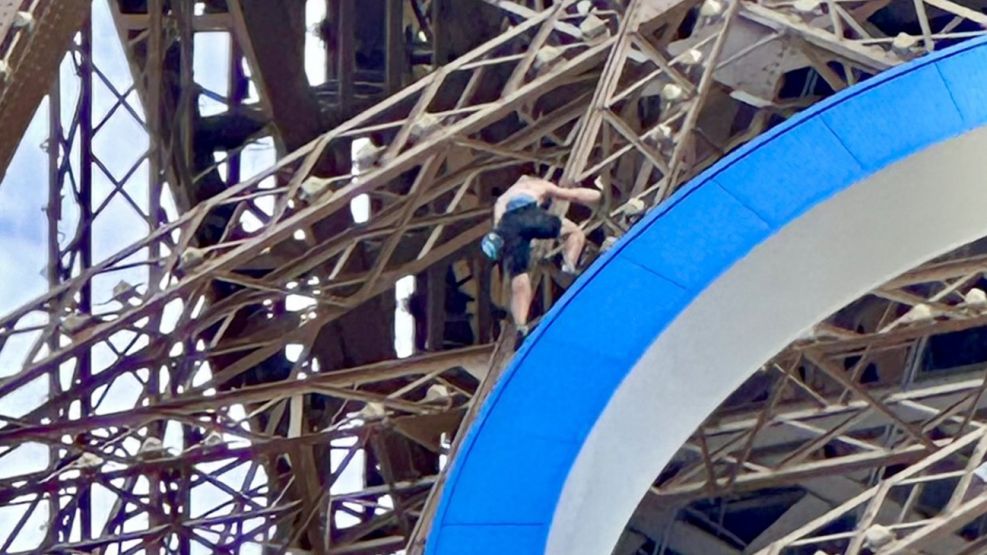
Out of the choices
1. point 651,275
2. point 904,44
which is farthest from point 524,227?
point 904,44

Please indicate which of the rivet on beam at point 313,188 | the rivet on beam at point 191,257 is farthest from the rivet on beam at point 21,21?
the rivet on beam at point 313,188

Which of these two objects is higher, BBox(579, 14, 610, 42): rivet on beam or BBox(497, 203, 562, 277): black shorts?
BBox(579, 14, 610, 42): rivet on beam

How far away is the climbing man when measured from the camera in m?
17.4

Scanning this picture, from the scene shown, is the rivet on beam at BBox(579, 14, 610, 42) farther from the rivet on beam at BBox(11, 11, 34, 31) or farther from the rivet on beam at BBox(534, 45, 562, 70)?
the rivet on beam at BBox(11, 11, 34, 31)

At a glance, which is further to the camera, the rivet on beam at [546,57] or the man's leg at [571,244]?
the rivet on beam at [546,57]

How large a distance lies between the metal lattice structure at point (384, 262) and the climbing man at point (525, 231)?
13.3 inches

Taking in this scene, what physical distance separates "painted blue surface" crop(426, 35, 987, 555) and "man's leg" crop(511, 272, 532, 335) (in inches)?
32.3

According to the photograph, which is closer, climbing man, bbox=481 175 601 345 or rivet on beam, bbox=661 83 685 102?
climbing man, bbox=481 175 601 345

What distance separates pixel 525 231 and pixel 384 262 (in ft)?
12.5

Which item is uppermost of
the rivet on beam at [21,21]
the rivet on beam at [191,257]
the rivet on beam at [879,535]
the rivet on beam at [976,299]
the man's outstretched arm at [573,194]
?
the rivet on beam at [21,21]

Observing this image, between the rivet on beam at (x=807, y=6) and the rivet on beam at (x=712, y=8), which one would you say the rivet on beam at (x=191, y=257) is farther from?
the rivet on beam at (x=807, y=6)

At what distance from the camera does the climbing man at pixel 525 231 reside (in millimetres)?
17422

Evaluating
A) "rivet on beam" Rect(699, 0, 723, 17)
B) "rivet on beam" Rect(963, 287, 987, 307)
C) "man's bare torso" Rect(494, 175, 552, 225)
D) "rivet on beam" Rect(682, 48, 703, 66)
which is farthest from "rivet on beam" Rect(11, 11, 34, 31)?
"rivet on beam" Rect(963, 287, 987, 307)

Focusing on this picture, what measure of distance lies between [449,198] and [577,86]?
7.98 ft
